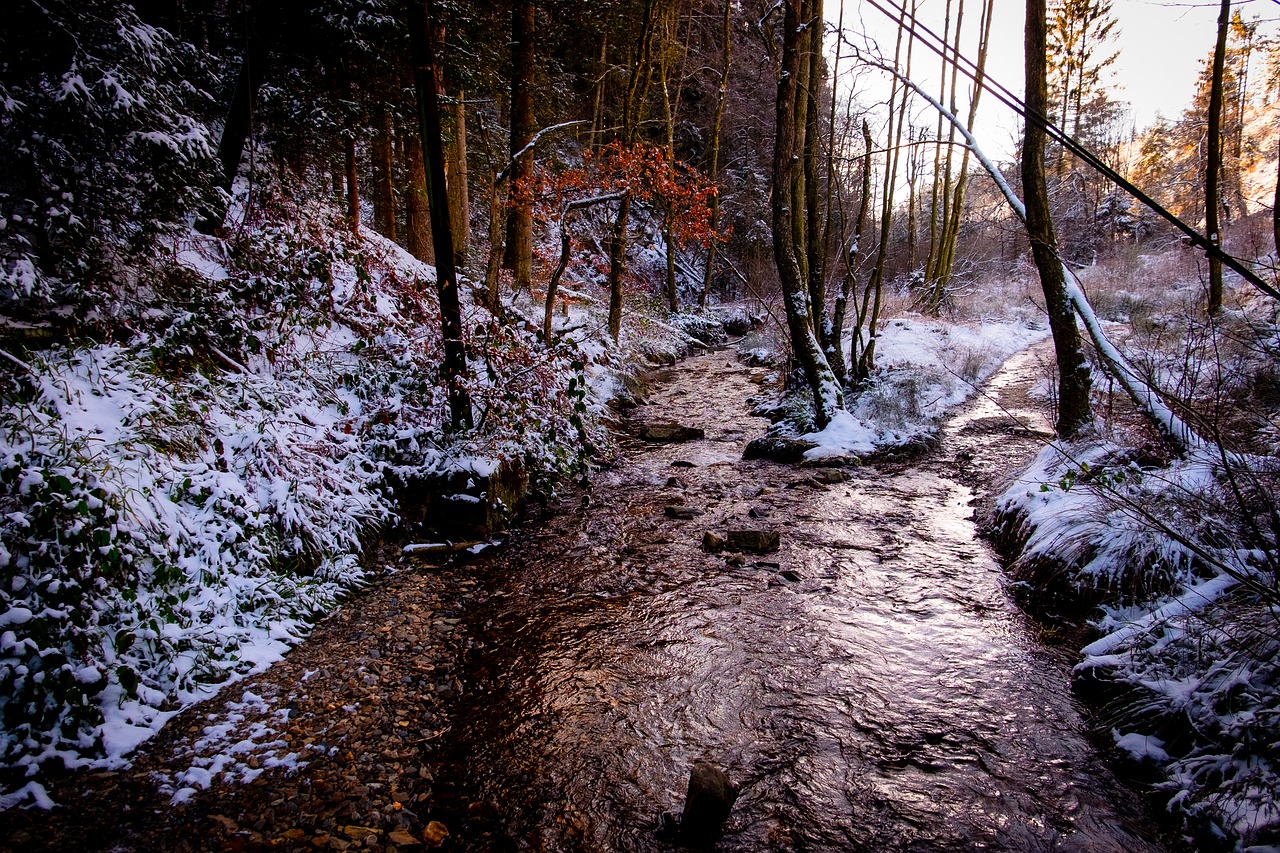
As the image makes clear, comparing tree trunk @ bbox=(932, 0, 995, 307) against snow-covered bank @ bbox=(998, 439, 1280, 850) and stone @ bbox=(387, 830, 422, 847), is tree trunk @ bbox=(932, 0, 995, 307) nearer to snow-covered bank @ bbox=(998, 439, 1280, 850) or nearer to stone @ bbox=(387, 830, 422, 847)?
snow-covered bank @ bbox=(998, 439, 1280, 850)

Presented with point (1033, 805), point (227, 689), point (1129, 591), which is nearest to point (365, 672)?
point (227, 689)

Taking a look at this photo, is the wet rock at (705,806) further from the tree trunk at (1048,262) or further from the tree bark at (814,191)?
the tree bark at (814,191)

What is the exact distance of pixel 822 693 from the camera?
3.67 meters

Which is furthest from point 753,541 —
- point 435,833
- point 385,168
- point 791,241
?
point 385,168

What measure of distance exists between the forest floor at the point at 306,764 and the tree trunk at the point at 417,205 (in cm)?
994

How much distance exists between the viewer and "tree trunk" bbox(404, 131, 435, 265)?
12133 mm

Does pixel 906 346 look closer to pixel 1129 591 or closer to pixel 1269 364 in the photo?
pixel 1269 364

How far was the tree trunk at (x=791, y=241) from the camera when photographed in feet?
31.2

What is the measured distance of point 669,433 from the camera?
10289mm

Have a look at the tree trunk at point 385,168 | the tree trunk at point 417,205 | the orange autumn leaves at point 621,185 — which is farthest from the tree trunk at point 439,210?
the tree trunk at point 417,205

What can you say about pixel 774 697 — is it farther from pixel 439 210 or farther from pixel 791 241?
pixel 791 241

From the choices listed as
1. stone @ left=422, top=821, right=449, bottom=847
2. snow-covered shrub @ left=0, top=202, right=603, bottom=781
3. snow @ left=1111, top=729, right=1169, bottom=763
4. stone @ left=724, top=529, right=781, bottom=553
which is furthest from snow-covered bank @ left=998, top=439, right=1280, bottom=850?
snow-covered shrub @ left=0, top=202, right=603, bottom=781

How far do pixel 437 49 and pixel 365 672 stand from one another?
34.8 ft

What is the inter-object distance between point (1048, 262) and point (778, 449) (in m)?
4.22
